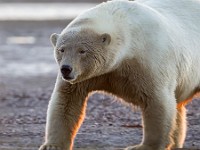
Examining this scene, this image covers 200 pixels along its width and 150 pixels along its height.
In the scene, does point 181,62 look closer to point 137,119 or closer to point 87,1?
point 137,119

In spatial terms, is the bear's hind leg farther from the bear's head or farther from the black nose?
the black nose

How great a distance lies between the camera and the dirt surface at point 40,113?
830cm

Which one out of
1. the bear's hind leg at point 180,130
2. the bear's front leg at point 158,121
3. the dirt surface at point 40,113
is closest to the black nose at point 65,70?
the bear's front leg at point 158,121

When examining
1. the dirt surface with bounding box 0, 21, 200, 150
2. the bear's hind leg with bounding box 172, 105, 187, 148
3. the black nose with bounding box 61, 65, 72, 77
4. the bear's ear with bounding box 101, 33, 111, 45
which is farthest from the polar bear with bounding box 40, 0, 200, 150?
the bear's hind leg with bounding box 172, 105, 187, 148

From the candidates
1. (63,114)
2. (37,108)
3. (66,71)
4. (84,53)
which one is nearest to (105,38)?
(84,53)

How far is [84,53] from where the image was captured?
672 cm

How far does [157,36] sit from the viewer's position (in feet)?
23.7

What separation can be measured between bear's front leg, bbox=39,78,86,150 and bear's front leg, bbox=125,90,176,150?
53 centimetres

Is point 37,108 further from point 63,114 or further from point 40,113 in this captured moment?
point 63,114

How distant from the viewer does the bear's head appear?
6.65m

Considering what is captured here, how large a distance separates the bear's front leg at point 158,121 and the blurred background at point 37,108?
640 mm

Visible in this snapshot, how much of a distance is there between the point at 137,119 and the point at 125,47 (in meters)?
3.09

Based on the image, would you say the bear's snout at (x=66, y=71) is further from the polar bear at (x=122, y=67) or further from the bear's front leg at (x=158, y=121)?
the bear's front leg at (x=158, y=121)

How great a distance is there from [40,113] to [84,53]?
3.76 m
